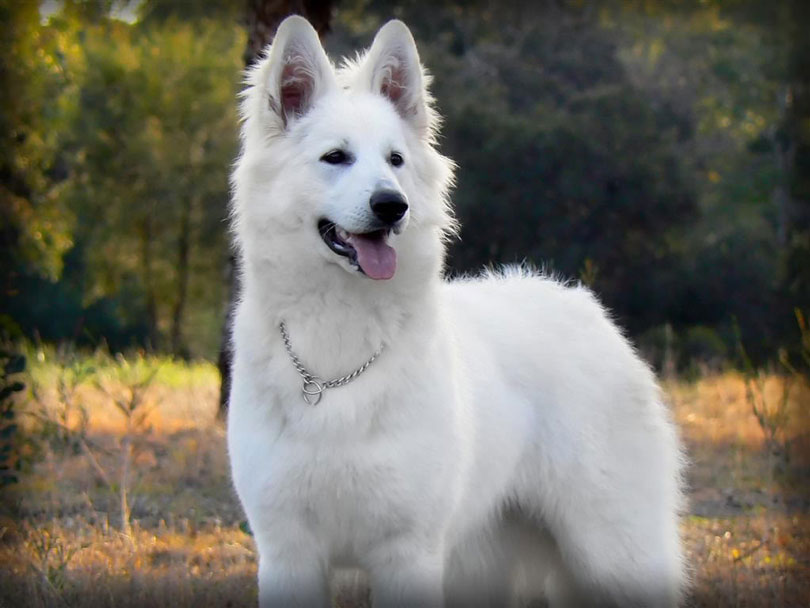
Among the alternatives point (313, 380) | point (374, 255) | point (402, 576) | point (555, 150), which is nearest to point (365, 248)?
point (374, 255)

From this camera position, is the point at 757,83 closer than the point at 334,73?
No

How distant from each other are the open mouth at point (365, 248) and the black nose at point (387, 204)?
0.09 metres

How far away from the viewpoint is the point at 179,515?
20.4 feet

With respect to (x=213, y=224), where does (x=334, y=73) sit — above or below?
below

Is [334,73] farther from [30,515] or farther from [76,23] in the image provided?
[76,23]

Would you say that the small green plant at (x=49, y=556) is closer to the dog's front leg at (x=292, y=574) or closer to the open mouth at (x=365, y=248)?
the dog's front leg at (x=292, y=574)

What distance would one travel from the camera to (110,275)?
25.6 m

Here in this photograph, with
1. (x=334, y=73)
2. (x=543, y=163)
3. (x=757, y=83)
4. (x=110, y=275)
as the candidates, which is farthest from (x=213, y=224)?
(x=334, y=73)

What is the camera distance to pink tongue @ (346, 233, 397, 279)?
3527 millimetres

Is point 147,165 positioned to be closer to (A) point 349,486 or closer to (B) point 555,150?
(B) point 555,150

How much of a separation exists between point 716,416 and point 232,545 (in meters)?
5.16

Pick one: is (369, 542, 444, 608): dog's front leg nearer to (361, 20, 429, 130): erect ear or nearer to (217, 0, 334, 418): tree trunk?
(361, 20, 429, 130): erect ear

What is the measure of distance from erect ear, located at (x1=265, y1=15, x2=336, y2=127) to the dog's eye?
25 centimetres

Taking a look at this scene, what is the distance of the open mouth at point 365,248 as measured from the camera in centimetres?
353
